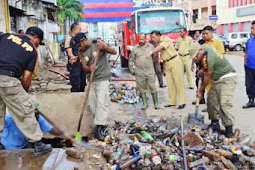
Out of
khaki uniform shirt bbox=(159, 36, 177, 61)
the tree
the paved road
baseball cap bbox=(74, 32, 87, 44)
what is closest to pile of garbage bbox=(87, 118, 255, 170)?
the paved road

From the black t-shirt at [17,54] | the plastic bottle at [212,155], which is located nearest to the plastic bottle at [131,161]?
the plastic bottle at [212,155]

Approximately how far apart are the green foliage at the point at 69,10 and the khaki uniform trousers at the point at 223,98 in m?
29.9

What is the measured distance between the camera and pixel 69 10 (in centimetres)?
3625

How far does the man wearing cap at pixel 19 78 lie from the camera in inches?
185

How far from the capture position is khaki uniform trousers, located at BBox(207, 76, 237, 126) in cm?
598

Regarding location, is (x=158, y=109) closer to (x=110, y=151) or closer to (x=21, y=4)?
(x=110, y=151)

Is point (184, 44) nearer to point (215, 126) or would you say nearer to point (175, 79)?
point (175, 79)

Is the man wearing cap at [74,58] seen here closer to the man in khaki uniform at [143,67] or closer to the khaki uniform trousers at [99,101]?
the man in khaki uniform at [143,67]

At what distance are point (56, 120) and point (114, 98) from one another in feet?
12.1

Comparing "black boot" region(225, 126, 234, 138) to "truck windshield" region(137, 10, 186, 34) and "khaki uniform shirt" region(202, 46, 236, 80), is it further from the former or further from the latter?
"truck windshield" region(137, 10, 186, 34)

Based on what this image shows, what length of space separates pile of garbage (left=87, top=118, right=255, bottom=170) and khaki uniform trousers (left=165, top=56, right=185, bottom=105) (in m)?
2.58

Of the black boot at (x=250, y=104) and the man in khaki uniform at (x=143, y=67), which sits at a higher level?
the man in khaki uniform at (x=143, y=67)

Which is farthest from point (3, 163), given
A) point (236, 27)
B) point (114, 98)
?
point (236, 27)

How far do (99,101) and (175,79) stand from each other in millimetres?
3089
